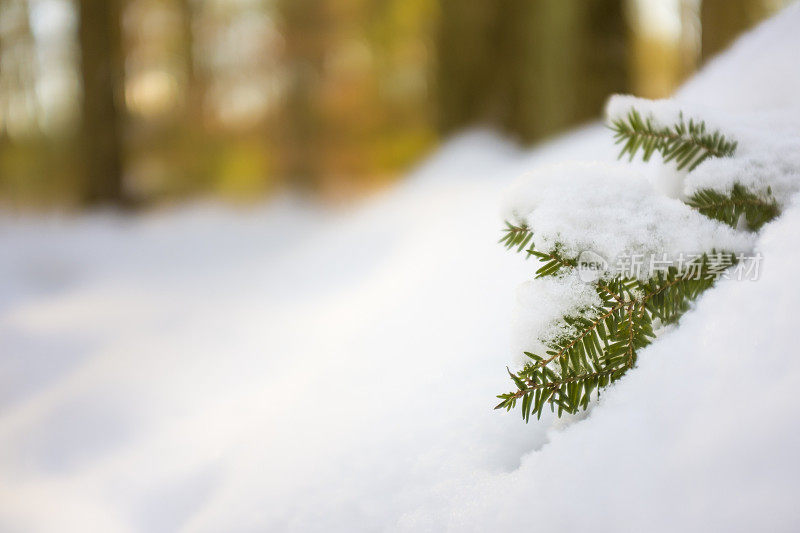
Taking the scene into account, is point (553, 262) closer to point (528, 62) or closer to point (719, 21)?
point (719, 21)

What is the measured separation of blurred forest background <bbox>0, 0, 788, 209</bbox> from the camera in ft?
14.3

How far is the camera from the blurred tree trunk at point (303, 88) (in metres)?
6.52

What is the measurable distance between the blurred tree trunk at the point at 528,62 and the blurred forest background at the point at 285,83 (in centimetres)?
1

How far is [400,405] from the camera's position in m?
1.22

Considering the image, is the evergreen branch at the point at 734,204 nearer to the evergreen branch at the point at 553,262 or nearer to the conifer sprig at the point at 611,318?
the conifer sprig at the point at 611,318

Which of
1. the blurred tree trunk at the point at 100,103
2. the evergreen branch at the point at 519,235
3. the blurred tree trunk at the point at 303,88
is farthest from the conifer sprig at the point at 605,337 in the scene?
the blurred tree trunk at the point at 100,103

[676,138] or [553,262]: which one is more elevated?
[676,138]

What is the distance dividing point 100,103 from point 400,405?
5.91 meters

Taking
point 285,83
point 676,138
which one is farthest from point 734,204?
point 285,83

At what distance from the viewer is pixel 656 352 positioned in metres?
0.87

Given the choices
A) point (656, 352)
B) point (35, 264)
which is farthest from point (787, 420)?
point (35, 264)

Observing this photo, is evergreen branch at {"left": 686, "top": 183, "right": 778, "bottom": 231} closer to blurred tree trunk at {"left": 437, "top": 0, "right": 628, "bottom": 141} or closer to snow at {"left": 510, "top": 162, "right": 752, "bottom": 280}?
snow at {"left": 510, "top": 162, "right": 752, "bottom": 280}

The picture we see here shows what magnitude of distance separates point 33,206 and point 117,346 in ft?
14.9

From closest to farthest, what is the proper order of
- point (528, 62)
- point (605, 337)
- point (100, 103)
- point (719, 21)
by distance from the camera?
point (605, 337) < point (719, 21) < point (528, 62) < point (100, 103)
